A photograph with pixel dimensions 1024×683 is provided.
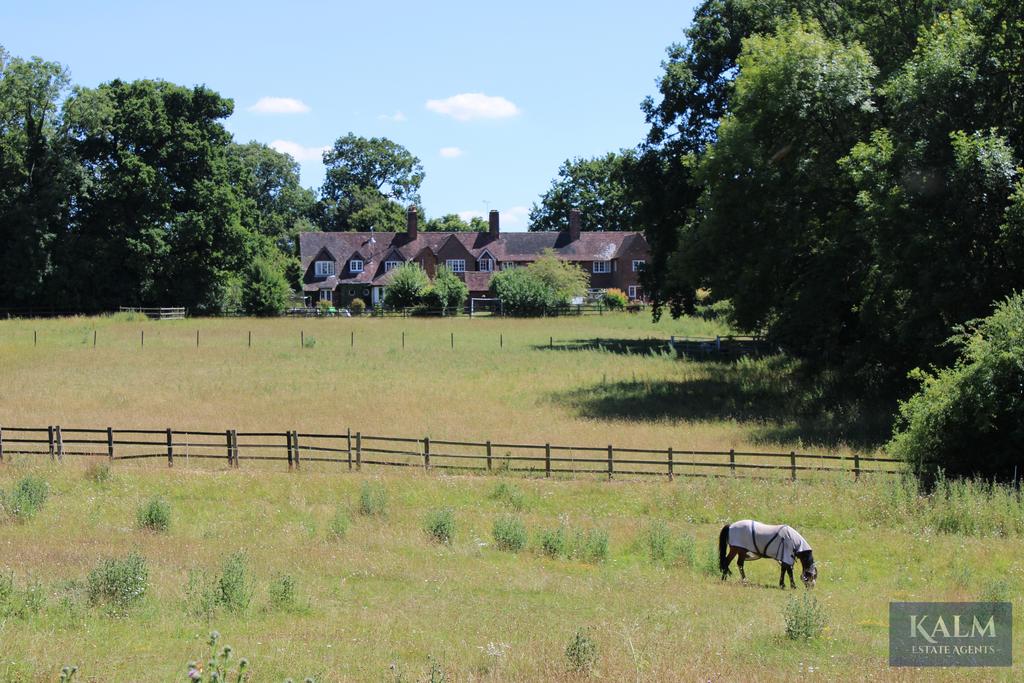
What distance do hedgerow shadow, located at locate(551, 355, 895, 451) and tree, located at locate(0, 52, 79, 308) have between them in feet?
184

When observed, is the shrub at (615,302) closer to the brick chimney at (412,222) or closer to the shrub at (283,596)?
the brick chimney at (412,222)

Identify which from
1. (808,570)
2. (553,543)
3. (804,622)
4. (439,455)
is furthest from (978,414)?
(804,622)

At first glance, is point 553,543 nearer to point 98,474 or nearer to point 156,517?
point 156,517

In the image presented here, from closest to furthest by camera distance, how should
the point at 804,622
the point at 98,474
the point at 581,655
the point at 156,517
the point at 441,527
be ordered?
the point at 581,655, the point at 804,622, the point at 441,527, the point at 156,517, the point at 98,474

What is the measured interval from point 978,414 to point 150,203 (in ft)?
247

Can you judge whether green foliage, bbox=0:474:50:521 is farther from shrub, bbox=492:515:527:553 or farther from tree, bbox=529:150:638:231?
tree, bbox=529:150:638:231

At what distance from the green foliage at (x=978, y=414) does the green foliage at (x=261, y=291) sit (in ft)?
244

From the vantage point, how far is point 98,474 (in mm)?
24984

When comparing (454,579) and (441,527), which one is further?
(441,527)

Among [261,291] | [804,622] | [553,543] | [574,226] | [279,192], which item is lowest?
[553,543]

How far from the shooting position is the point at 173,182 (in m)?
87.7

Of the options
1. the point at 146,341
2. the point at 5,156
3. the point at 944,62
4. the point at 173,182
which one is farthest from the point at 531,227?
the point at 944,62

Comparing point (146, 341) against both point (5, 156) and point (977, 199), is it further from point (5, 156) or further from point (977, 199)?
point (977, 199)

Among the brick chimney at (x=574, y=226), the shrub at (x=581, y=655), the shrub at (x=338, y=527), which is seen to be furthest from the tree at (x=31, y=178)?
the shrub at (x=581, y=655)
